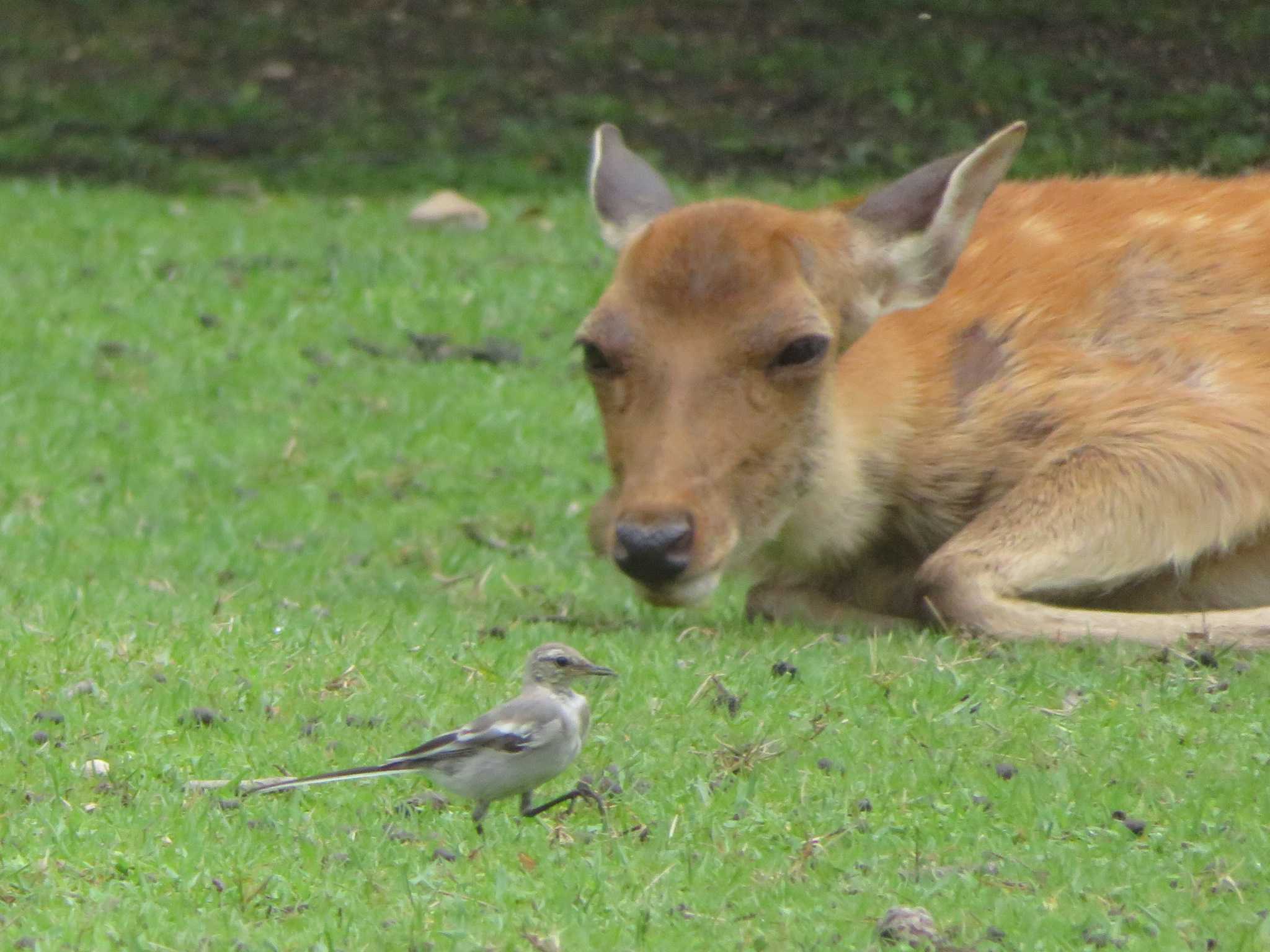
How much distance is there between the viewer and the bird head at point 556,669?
15.5 feet

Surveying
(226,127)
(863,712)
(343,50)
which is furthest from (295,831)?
(343,50)

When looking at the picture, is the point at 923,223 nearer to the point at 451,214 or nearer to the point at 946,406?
the point at 946,406

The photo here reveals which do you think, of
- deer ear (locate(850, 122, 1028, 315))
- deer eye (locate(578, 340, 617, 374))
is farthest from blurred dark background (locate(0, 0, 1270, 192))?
deer eye (locate(578, 340, 617, 374))

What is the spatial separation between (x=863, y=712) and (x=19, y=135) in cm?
1255

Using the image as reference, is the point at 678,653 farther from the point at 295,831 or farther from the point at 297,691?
the point at 295,831

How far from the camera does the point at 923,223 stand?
6.66 m

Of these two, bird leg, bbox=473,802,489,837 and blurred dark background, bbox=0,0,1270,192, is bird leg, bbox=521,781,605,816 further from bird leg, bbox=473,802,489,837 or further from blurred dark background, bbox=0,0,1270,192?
blurred dark background, bbox=0,0,1270,192

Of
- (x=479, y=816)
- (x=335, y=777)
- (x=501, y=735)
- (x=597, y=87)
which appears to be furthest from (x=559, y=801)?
(x=597, y=87)

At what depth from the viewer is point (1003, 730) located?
5285mm

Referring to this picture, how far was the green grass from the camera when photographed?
413cm

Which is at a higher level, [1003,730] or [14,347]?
[1003,730]

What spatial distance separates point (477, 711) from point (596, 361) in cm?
124

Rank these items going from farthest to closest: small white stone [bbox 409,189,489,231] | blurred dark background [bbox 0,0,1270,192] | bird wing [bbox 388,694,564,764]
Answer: blurred dark background [bbox 0,0,1270,192] → small white stone [bbox 409,189,489,231] → bird wing [bbox 388,694,564,764]

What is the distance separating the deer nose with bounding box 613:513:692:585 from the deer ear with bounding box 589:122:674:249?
1.42m
